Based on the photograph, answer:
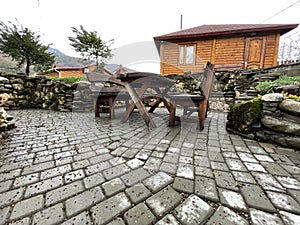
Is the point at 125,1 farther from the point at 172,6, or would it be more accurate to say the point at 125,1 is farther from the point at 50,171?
the point at 50,171

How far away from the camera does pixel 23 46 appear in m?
11.0

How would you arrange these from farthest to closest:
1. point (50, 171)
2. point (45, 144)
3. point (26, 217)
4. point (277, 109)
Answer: point (277, 109), point (45, 144), point (50, 171), point (26, 217)

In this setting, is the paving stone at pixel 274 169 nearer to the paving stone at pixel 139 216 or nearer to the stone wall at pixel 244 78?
the paving stone at pixel 139 216

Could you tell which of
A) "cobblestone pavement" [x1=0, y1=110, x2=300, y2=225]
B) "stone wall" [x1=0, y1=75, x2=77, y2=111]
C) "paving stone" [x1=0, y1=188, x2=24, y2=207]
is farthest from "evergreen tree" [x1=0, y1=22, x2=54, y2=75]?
"paving stone" [x1=0, y1=188, x2=24, y2=207]

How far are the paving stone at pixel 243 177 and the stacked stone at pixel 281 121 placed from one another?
0.96m

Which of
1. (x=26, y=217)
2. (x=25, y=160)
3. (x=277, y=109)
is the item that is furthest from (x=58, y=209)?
(x=277, y=109)

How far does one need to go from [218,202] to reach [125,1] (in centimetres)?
958

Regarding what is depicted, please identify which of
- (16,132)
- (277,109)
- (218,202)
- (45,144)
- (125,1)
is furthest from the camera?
(125,1)

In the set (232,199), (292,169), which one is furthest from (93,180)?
(292,169)

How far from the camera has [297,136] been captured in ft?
4.99

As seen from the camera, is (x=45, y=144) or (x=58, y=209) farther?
(x=45, y=144)

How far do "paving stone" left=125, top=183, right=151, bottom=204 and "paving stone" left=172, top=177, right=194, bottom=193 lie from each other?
20 centimetres

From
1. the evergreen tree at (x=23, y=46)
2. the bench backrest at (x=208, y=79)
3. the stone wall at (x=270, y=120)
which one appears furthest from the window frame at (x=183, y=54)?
the evergreen tree at (x=23, y=46)

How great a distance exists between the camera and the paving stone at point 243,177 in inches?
39.6
